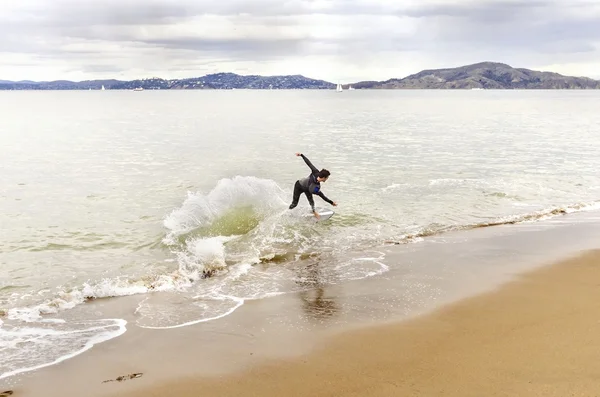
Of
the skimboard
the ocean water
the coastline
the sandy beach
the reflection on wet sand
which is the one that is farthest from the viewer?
→ the skimboard

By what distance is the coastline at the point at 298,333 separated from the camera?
761cm

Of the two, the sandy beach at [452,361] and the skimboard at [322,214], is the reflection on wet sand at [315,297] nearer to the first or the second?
the sandy beach at [452,361]

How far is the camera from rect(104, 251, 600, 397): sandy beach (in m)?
7.12

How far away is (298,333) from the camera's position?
9.15 meters

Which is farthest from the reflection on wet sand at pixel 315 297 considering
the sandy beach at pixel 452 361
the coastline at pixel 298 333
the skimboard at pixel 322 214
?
the skimboard at pixel 322 214

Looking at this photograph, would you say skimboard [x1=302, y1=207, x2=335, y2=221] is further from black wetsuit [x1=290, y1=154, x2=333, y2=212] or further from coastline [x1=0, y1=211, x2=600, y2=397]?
coastline [x1=0, y1=211, x2=600, y2=397]

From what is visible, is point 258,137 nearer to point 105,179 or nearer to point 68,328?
point 105,179

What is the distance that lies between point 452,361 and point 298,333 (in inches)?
109

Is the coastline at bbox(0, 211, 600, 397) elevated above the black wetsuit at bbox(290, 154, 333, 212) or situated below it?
below

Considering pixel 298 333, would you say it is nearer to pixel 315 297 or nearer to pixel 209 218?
pixel 315 297

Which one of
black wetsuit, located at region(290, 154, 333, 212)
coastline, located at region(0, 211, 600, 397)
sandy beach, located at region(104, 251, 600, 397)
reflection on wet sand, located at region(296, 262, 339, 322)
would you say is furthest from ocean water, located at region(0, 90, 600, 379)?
sandy beach, located at region(104, 251, 600, 397)

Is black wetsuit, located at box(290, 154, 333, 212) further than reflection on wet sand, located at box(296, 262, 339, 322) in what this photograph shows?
Yes

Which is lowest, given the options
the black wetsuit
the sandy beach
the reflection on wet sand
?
the reflection on wet sand

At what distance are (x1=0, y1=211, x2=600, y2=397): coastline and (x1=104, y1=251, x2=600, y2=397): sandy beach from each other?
0.04 m
